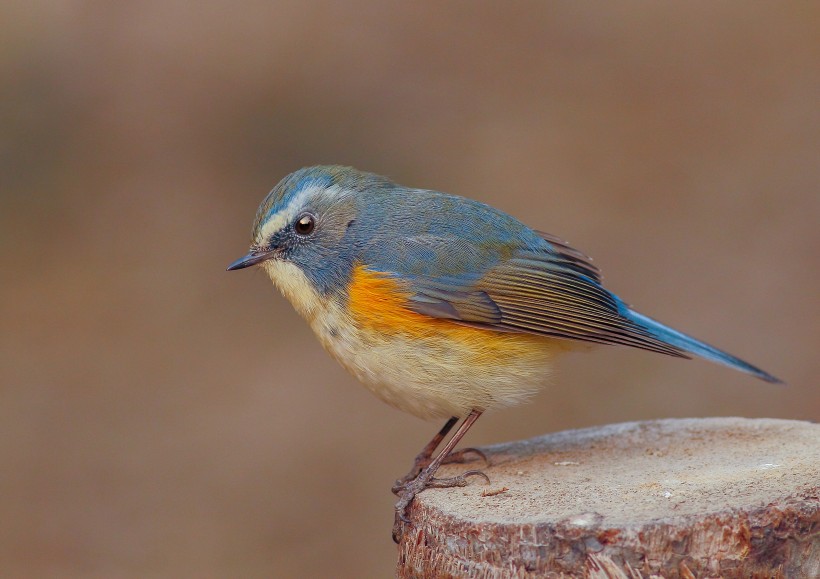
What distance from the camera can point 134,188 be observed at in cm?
909

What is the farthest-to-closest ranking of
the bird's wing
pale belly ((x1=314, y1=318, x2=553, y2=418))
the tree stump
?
the bird's wing, pale belly ((x1=314, y1=318, x2=553, y2=418)), the tree stump

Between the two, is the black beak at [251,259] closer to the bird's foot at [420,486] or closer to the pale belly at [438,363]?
the pale belly at [438,363]

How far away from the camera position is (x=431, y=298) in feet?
13.5

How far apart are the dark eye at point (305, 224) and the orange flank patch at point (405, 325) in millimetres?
375

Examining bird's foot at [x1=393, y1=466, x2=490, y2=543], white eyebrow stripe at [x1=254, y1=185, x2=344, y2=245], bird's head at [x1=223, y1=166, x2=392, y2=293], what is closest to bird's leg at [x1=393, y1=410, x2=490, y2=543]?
bird's foot at [x1=393, y1=466, x2=490, y2=543]

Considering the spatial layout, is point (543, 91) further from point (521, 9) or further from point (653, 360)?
point (653, 360)

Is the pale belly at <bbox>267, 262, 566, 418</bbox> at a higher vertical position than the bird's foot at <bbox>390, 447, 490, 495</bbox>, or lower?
higher

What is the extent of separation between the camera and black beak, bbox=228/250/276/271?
173 inches

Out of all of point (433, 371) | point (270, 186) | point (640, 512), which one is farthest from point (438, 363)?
point (270, 186)

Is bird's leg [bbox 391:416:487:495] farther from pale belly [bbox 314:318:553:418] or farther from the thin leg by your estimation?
pale belly [bbox 314:318:553:418]

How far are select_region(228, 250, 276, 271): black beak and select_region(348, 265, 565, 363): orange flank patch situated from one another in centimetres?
48

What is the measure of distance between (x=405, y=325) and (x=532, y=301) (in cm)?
60

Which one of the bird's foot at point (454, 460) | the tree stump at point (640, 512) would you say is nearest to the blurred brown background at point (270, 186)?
the bird's foot at point (454, 460)

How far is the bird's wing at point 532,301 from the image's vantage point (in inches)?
163
